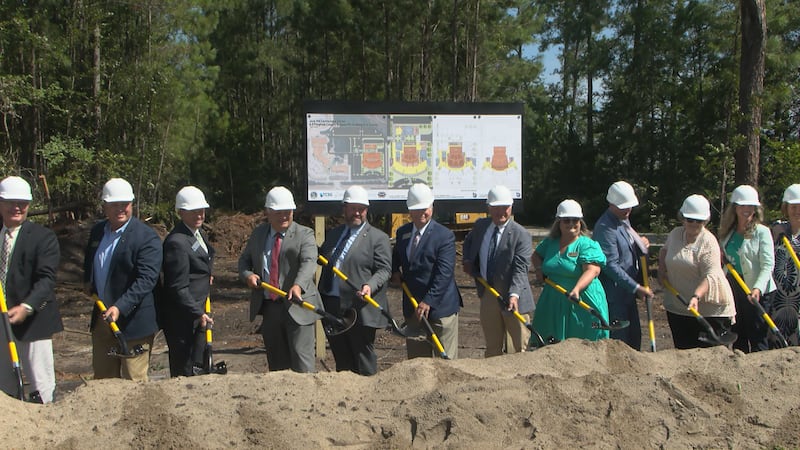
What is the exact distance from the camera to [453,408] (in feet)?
14.9

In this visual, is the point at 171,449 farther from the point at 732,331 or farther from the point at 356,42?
the point at 356,42

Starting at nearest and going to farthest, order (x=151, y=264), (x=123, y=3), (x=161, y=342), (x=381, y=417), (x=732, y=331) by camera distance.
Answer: (x=381, y=417), (x=151, y=264), (x=732, y=331), (x=161, y=342), (x=123, y=3)

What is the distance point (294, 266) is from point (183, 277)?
84cm

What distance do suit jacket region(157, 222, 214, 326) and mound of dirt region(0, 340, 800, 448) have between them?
75cm

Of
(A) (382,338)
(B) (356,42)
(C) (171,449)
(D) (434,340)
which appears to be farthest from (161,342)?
(B) (356,42)

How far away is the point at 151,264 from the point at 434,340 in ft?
7.19

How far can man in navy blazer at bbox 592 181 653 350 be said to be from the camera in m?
5.84

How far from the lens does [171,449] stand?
4.20 metres

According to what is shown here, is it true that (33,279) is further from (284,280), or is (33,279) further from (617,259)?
(617,259)

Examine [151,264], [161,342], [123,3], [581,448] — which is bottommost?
[161,342]

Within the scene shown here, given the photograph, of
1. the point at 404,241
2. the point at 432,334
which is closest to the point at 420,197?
the point at 404,241

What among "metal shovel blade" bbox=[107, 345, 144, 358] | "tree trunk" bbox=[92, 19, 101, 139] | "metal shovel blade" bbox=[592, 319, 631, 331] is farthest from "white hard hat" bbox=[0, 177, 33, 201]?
"tree trunk" bbox=[92, 19, 101, 139]

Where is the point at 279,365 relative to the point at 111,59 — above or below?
below

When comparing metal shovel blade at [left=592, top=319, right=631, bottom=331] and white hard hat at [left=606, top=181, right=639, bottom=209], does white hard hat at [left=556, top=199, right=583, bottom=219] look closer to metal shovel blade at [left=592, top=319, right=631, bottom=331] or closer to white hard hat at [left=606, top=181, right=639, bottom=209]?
white hard hat at [left=606, top=181, right=639, bottom=209]
